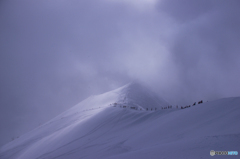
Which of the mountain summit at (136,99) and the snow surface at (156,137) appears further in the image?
the mountain summit at (136,99)

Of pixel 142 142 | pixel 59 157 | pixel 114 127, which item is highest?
pixel 114 127

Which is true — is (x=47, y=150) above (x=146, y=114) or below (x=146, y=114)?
below

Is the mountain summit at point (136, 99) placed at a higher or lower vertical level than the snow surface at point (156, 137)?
higher

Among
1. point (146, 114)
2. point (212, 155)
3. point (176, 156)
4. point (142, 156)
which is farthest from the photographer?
point (146, 114)

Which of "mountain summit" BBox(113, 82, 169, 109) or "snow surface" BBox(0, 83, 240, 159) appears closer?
"snow surface" BBox(0, 83, 240, 159)

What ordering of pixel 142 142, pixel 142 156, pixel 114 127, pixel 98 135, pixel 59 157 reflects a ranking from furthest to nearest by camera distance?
pixel 114 127 → pixel 98 135 → pixel 59 157 → pixel 142 142 → pixel 142 156

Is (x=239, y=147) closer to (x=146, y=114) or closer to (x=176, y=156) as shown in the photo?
(x=176, y=156)

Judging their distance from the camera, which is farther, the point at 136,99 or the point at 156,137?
the point at 136,99

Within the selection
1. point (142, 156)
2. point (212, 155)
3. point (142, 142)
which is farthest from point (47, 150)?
point (212, 155)

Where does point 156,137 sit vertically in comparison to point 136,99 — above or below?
below

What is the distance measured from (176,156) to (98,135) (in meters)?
10.5

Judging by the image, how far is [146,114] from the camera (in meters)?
20.1

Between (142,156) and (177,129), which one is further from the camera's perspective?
(177,129)

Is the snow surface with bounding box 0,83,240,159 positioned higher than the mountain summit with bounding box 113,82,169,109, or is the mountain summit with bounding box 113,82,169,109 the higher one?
the mountain summit with bounding box 113,82,169,109
